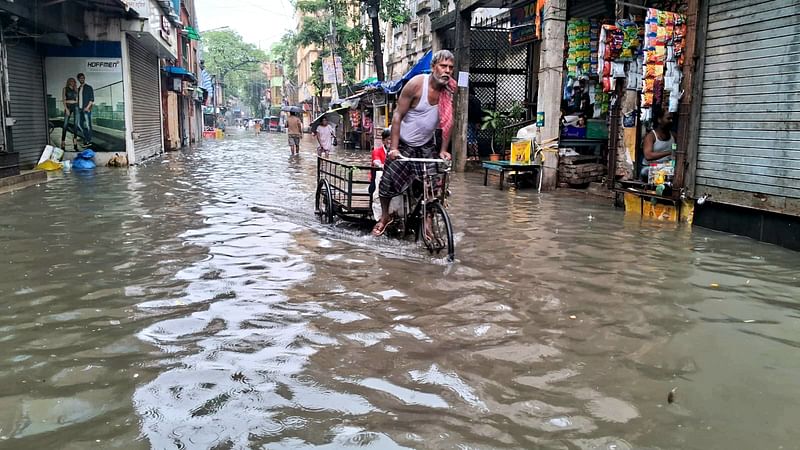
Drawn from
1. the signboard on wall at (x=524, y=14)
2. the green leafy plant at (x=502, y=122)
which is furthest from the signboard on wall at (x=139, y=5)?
the signboard on wall at (x=524, y=14)

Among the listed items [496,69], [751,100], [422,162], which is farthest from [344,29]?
[422,162]

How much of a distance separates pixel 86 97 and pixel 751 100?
1693cm

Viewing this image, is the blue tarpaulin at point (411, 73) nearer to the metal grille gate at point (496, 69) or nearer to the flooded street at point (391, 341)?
the metal grille gate at point (496, 69)

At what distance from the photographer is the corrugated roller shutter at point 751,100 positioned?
6.94 meters

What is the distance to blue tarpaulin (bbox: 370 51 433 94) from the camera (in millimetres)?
18234

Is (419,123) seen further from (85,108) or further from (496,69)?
(85,108)

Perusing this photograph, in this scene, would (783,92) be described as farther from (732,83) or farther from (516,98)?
(516,98)

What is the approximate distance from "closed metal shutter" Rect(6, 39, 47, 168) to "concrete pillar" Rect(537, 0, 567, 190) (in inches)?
477

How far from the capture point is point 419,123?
21.1 ft

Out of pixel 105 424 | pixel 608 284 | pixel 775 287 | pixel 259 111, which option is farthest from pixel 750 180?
pixel 259 111

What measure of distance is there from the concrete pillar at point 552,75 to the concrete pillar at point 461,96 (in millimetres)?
4213

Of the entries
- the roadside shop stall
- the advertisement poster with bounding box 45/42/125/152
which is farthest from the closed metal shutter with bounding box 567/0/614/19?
the advertisement poster with bounding box 45/42/125/152

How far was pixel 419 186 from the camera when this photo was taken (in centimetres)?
646

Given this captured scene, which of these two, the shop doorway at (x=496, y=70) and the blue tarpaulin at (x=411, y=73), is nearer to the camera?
the shop doorway at (x=496, y=70)
